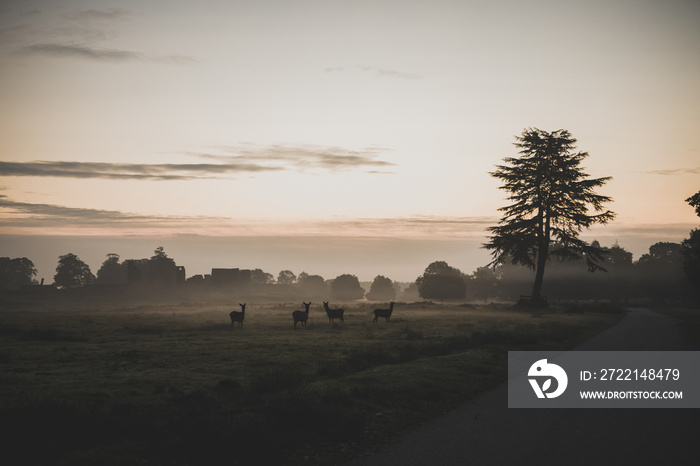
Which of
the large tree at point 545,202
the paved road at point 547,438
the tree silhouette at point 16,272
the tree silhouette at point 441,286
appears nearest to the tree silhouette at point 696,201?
the large tree at point 545,202

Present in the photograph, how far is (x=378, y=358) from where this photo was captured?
65.3 feet

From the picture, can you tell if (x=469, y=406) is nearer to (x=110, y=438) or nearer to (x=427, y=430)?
(x=427, y=430)

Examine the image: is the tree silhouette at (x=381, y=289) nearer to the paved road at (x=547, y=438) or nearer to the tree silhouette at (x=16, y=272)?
the tree silhouette at (x=16, y=272)

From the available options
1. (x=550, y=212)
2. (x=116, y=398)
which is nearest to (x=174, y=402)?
(x=116, y=398)

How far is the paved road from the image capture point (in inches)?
346

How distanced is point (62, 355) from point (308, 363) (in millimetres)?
11231

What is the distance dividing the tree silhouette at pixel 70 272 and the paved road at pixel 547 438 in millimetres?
155443

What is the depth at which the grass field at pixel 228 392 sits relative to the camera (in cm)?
921

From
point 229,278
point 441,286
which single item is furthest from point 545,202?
point 229,278

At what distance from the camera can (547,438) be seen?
1004cm

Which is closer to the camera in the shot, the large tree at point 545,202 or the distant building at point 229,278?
the large tree at point 545,202

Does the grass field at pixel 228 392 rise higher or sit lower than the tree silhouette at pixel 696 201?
lower

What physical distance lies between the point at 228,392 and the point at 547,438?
29.2ft

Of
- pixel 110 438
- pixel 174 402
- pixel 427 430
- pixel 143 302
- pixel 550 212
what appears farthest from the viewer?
pixel 143 302
